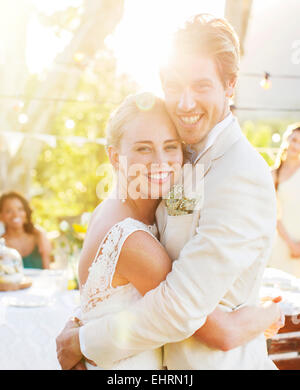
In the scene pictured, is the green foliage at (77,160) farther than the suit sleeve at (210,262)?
Yes

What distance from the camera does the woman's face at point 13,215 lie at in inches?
211

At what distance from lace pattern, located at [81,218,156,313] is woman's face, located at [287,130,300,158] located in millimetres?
3702

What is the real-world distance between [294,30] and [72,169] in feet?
43.5

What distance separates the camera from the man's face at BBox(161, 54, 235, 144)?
161 cm

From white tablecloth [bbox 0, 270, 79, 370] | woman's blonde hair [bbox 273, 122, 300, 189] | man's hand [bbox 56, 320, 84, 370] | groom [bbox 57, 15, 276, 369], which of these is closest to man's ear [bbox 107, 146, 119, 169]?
groom [bbox 57, 15, 276, 369]

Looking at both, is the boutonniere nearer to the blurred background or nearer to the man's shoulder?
the man's shoulder

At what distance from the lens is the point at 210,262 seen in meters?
1.40

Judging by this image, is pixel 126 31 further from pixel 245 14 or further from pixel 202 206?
pixel 202 206

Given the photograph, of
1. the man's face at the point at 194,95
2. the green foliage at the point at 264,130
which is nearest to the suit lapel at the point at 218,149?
the man's face at the point at 194,95

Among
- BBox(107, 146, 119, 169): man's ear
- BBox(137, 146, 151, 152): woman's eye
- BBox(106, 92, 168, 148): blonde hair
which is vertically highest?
BBox(106, 92, 168, 148): blonde hair

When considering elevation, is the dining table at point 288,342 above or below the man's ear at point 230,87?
below

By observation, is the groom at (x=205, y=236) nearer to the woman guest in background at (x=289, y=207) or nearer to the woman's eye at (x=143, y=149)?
the woman's eye at (x=143, y=149)

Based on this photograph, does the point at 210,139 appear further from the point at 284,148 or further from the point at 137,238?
the point at 284,148

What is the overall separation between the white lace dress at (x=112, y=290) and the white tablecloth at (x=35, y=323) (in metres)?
0.88
